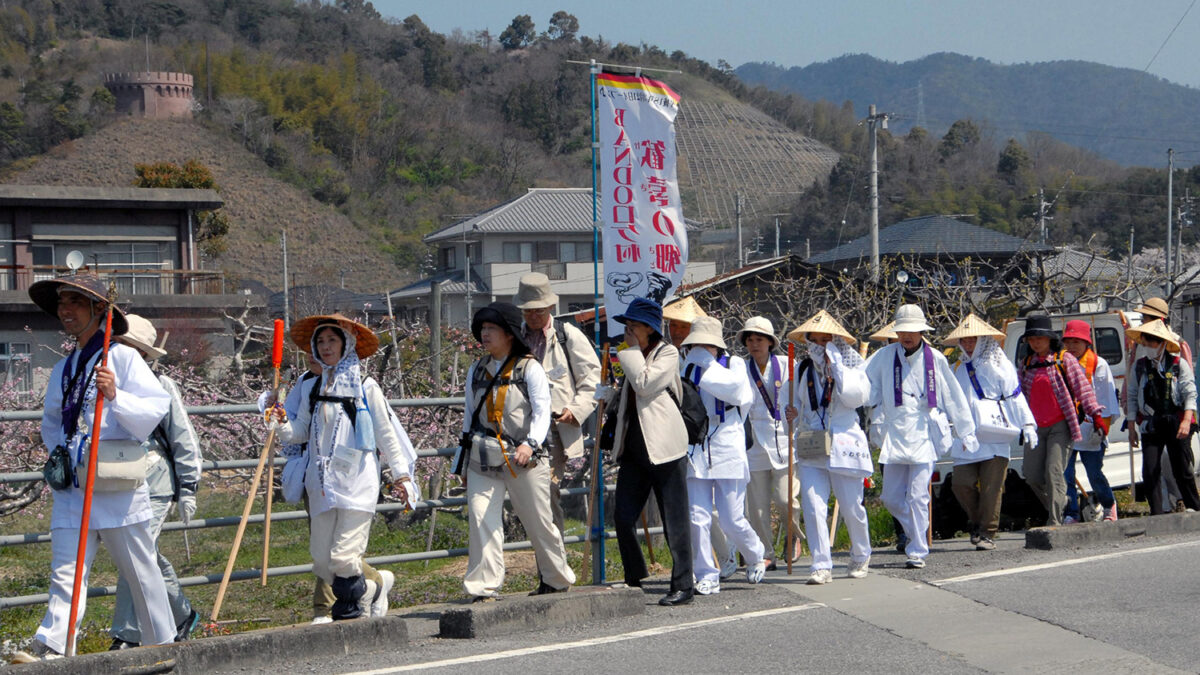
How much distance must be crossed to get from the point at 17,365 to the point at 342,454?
25034 mm

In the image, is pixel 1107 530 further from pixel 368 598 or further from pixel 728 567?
pixel 368 598

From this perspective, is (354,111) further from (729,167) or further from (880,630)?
(880,630)

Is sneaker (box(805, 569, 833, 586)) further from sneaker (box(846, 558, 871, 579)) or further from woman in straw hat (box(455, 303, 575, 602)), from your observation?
woman in straw hat (box(455, 303, 575, 602))

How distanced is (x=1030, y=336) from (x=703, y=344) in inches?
142

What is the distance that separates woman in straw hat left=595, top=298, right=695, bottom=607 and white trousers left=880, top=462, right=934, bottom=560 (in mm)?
1917

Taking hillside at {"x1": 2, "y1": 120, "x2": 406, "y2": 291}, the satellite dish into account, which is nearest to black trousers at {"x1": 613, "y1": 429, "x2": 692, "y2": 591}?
the satellite dish

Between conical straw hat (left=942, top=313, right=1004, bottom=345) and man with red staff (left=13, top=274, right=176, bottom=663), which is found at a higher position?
conical straw hat (left=942, top=313, right=1004, bottom=345)

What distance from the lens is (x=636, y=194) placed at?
8.72 m

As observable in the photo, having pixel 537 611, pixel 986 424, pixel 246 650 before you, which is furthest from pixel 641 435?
pixel 986 424

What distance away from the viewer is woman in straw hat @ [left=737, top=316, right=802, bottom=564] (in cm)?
883

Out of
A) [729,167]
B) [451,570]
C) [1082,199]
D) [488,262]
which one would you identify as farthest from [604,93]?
[729,167]

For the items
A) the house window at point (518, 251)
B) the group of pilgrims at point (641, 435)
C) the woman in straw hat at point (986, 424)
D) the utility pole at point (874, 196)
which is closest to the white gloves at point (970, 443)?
the group of pilgrims at point (641, 435)

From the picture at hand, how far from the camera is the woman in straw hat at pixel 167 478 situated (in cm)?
623

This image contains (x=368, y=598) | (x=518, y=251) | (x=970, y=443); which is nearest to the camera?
(x=368, y=598)
